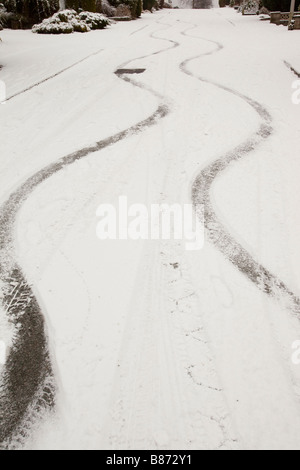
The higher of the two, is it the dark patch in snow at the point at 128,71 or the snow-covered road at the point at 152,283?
the dark patch in snow at the point at 128,71

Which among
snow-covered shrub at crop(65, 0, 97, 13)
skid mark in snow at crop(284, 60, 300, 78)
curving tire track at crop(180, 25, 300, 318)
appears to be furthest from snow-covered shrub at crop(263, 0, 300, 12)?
curving tire track at crop(180, 25, 300, 318)

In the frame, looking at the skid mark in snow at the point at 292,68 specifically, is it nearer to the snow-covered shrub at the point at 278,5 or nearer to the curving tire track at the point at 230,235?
the curving tire track at the point at 230,235

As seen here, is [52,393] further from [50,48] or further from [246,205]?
[50,48]

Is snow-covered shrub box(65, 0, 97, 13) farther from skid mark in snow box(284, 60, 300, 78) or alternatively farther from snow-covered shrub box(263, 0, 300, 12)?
skid mark in snow box(284, 60, 300, 78)

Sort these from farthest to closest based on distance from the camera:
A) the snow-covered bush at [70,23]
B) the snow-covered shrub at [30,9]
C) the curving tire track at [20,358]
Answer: the snow-covered shrub at [30,9], the snow-covered bush at [70,23], the curving tire track at [20,358]

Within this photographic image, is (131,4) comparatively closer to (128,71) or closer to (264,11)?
(264,11)

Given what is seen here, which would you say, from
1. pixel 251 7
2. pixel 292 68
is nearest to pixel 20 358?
pixel 292 68

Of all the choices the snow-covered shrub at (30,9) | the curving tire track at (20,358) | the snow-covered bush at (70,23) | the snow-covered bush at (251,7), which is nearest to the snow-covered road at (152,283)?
the curving tire track at (20,358)
